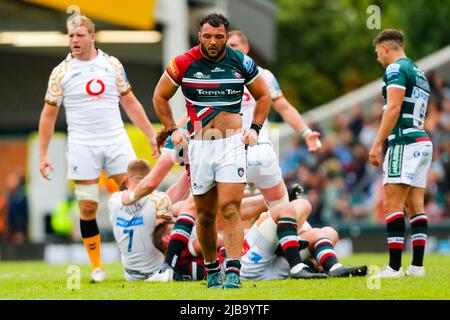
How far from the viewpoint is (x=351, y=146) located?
24.9m

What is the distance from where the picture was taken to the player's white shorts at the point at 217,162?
9094 mm

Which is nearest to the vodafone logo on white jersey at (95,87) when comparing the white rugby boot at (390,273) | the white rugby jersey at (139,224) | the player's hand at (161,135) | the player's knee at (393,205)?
the white rugby jersey at (139,224)

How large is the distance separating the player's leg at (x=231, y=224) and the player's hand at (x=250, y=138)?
14.8 inches

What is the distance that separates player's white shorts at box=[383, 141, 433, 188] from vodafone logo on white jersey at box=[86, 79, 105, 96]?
323 cm

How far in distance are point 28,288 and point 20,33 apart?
20.2 metres

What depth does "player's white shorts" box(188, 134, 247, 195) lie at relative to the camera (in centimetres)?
909

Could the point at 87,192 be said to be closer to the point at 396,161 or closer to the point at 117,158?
the point at 117,158

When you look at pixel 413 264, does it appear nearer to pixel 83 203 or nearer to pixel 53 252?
pixel 83 203

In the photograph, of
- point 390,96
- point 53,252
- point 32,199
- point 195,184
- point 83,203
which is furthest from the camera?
point 32,199

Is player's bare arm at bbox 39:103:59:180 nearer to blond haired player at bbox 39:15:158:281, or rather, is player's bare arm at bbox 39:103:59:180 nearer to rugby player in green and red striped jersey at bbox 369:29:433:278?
blond haired player at bbox 39:15:158:281

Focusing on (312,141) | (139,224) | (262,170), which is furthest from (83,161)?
(312,141)

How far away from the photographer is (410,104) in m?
10.4

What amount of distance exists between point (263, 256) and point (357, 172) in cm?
1375

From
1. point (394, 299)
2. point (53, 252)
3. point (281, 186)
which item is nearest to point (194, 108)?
point (281, 186)
